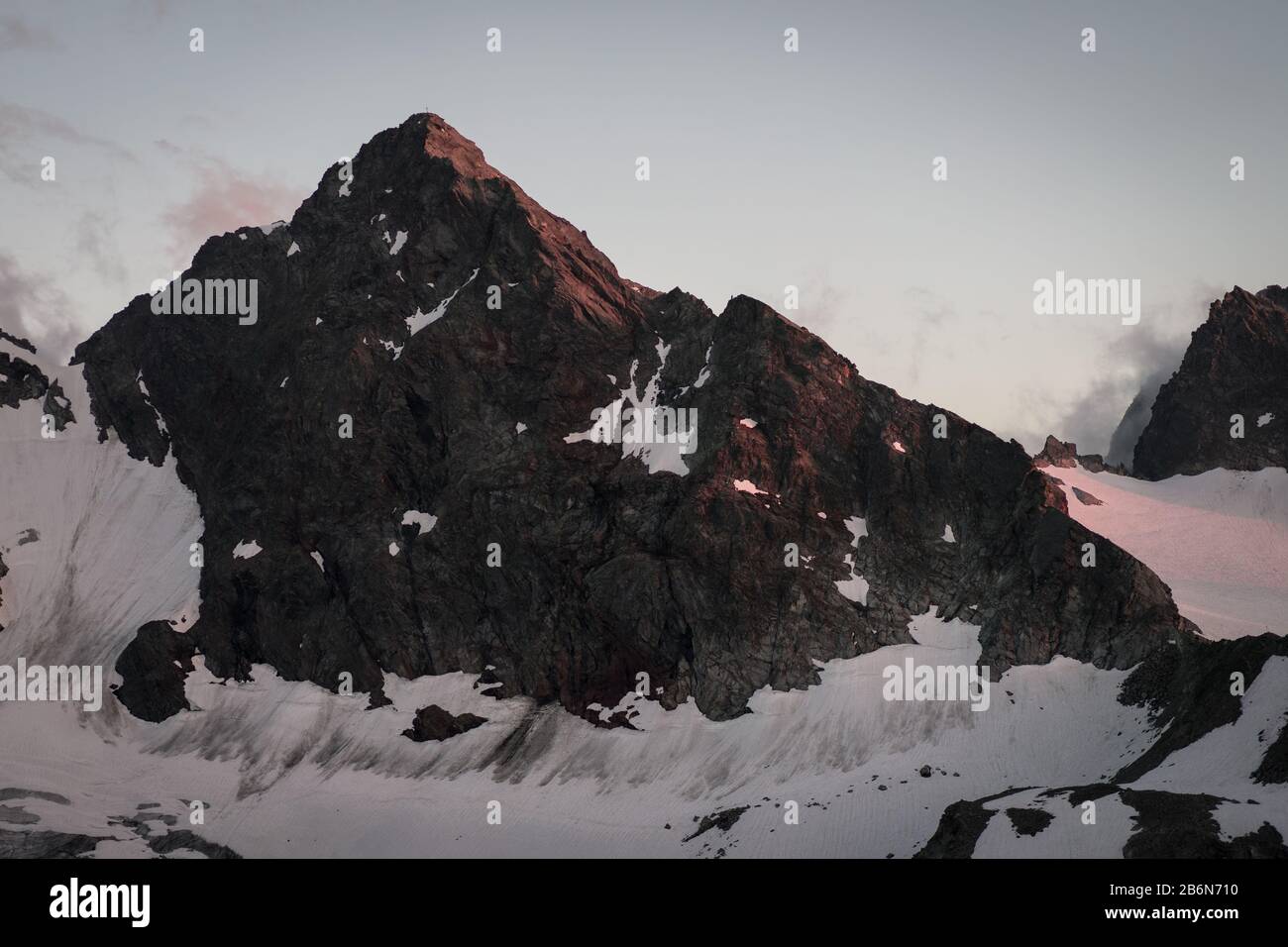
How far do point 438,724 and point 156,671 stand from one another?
120 feet

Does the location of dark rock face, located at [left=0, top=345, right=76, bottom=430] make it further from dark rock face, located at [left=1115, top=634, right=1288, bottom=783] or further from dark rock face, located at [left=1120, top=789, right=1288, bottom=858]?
dark rock face, located at [left=1120, top=789, right=1288, bottom=858]

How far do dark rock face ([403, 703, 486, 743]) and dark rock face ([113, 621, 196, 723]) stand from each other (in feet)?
95.4

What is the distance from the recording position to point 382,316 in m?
145

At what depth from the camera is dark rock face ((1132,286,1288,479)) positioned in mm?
165125

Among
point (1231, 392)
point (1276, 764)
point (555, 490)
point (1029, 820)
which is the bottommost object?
point (1029, 820)

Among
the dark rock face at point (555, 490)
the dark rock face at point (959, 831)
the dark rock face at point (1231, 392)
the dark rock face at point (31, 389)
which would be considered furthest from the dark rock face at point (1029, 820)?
the dark rock face at point (31, 389)

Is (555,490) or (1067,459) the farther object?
(1067,459)

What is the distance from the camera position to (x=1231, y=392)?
168375mm

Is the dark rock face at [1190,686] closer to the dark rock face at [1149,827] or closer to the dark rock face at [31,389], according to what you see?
the dark rock face at [1149,827]

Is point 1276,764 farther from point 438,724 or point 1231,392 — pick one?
point 1231,392

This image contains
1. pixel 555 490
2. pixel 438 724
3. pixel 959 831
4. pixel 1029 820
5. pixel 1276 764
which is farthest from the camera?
pixel 555 490

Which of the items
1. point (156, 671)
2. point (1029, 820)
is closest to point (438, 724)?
point (156, 671)
